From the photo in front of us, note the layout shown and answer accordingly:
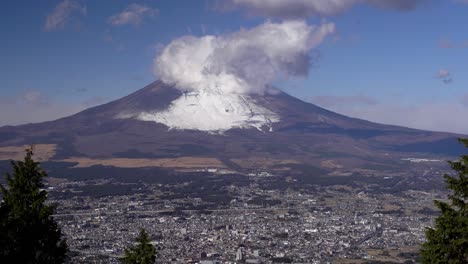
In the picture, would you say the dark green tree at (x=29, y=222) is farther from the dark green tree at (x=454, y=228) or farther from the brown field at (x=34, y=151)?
the brown field at (x=34, y=151)

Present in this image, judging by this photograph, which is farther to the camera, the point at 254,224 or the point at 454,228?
the point at 254,224

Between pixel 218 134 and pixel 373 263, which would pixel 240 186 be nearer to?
pixel 373 263

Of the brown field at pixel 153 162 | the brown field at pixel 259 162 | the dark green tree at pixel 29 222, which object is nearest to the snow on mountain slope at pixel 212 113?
the brown field at pixel 259 162

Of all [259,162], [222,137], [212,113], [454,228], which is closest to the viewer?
[454,228]

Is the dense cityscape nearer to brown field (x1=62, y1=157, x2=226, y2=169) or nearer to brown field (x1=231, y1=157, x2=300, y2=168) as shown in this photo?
brown field (x1=62, y1=157, x2=226, y2=169)

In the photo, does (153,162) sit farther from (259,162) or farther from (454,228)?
(454,228)

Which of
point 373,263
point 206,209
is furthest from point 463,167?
point 206,209

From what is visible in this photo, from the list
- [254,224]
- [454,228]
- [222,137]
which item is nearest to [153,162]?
[222,137]
